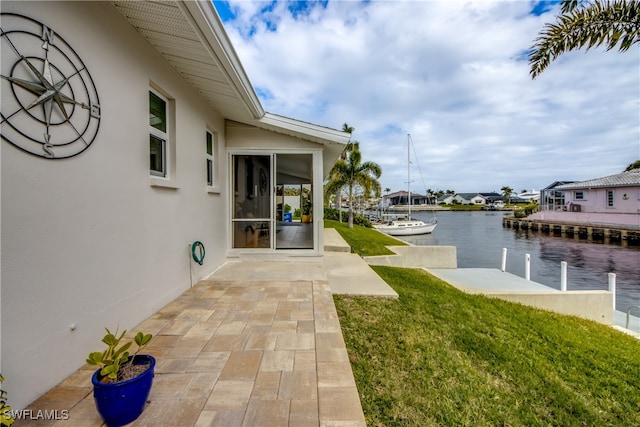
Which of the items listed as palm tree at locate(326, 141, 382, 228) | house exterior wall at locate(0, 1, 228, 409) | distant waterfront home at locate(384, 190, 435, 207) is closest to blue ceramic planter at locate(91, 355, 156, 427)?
house exterior wall at locate(0, 1, 228, 409)

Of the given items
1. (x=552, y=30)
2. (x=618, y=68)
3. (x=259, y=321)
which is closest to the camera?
(x=259, y=321)

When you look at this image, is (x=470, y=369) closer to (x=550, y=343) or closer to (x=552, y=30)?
(x=550, y=343)

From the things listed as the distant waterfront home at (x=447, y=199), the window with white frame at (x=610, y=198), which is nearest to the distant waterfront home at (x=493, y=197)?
the distant waterfront home at (x=447, y=199)

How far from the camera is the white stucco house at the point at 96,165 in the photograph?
5.90 feet

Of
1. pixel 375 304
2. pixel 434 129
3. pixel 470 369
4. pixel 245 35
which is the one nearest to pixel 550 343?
pixel 470 369

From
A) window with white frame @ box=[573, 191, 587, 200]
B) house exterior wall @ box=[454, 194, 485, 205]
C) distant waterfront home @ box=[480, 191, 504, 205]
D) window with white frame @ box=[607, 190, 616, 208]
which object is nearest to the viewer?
window with white frame @ box=[607, 190, 616, 208]

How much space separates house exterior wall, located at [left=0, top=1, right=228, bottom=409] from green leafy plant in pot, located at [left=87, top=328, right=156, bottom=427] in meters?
0.64

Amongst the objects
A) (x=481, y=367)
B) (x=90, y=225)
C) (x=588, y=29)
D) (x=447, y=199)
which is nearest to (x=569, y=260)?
(x=588, y=29)

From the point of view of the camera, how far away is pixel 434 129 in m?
26.6

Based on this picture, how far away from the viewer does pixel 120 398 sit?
159cm

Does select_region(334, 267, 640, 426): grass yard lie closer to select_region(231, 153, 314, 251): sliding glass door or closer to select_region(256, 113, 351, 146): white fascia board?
select_region(231, 153, 314, 251): sliding glass door

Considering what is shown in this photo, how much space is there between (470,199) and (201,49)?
109 meters

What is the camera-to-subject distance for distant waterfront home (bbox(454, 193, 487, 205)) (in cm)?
9625

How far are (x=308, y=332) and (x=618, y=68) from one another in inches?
506
